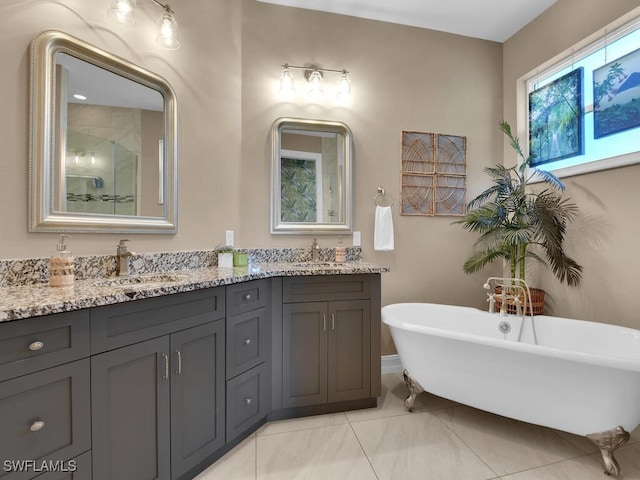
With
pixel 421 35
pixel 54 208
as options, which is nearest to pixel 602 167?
pixel 421 35

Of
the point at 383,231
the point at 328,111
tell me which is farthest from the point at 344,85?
the point at 383,231

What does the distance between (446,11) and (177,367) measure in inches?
125

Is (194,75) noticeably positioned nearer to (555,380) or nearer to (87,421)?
(87,421)

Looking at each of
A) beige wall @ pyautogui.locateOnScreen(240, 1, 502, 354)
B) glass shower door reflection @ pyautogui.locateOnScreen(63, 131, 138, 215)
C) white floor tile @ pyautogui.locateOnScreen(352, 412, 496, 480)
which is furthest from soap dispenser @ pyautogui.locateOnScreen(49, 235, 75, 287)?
white floor tile @ pyautogui.locateOnScreen(352, 412, 496, 480)

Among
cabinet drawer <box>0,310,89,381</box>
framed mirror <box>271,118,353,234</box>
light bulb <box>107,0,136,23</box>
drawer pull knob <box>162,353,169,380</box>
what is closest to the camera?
cabinet drawer <box>0,310,89,381</box>

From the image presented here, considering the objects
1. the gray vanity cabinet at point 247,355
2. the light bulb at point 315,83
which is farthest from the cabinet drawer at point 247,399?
the light bulb at point 315,83

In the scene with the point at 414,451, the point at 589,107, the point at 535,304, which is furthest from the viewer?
the point at 535,304

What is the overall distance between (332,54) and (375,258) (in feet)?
5.70

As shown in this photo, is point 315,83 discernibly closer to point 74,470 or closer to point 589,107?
point 589,107

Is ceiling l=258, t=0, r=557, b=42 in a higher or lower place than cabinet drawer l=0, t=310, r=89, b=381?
higher

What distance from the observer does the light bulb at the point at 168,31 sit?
1.81 meters

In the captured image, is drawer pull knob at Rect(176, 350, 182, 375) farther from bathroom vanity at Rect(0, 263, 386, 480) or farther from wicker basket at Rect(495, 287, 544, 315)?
wicker basket at Rect(495, 287, 544, 315)

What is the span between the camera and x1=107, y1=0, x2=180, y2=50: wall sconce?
1631mm

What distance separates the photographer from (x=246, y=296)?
1735mm
